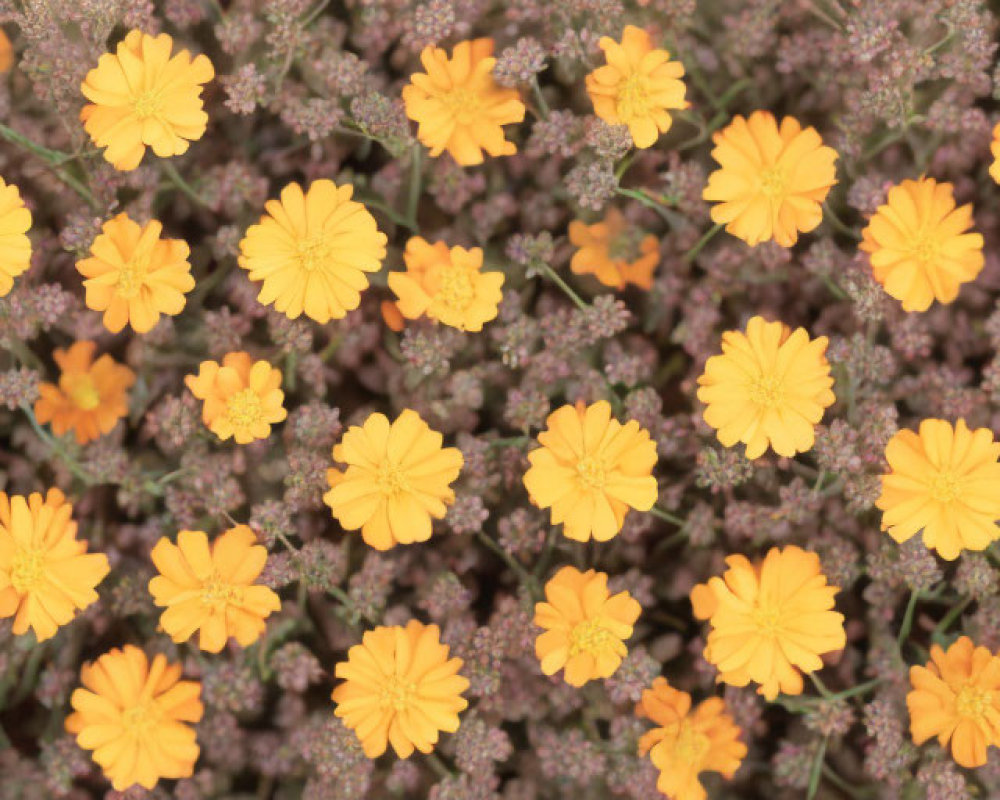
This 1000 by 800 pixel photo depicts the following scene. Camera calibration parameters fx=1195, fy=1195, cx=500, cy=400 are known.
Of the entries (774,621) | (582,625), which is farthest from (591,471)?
(774,621)

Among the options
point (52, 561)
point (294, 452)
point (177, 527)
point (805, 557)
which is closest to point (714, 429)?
point (805, 557)

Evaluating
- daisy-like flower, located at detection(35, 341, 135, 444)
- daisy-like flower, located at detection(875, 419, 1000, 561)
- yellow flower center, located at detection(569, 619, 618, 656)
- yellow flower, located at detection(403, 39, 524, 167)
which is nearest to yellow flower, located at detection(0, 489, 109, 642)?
daisy-like flower, located at detection(35, 341, 135, 444)

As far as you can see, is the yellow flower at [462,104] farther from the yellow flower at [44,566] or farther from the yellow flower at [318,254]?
the yellow flower at [44,566]

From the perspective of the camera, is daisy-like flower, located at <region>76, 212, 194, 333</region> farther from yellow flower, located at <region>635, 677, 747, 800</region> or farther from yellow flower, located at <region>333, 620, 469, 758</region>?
yellow flower, located at <region>635, 677, 747, 800</region>

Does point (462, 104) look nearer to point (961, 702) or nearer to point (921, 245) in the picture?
point (921, 245)

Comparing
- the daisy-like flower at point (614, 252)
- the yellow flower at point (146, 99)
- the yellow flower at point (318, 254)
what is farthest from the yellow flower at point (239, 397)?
the daisy-like flower at point (614, 252)

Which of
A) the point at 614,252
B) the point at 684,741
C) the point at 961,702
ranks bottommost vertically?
the point at 684,741
